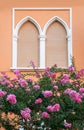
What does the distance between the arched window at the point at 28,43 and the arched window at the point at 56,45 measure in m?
0.39

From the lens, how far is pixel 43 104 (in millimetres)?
8594

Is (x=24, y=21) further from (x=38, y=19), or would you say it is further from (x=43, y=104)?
(x=43, y=104)

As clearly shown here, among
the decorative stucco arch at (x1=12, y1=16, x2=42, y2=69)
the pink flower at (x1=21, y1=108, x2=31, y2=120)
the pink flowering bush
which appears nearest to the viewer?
the pink flower at (x1=21, y1=108, x2=31, y2=120)

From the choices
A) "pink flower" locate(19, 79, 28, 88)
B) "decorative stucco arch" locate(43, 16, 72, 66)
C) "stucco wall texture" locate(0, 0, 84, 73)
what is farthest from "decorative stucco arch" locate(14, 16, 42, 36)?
"pink flower" locate(19, 79, 28, 88)

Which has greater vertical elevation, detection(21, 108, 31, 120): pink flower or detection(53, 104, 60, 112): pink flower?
detection(53, 104, 60, 112): pink flower

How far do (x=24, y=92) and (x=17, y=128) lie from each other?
66 centimetres

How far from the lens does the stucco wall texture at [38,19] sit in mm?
15195

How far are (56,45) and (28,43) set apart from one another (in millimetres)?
911

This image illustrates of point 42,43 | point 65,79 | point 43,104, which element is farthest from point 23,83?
point 42,43

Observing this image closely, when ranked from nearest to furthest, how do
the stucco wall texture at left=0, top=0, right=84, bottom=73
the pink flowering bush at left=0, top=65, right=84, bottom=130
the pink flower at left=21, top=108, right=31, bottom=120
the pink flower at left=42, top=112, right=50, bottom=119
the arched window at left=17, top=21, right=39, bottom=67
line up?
the pink flower at left=21, top=108, right=31, bottom=120 → the pink flower at left=42, top=112, right=50, bottom=119 → the pink flowering bush at left=0, top=65, right=84, bottom=130 → the stucco wall texture at left=0, top=0, right=84, bottom=73 → the arched window at left=17, top=21, right=39, bottom=67

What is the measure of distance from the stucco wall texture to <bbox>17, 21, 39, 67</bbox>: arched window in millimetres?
358

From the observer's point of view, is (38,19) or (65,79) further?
(38,19)

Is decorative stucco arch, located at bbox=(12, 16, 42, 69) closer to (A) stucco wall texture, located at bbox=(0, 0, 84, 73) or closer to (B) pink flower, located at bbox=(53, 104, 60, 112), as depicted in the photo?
(A) stucco wall texture, located at bbox=(0, 0, 84, 73)

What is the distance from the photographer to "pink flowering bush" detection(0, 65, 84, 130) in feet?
27.3
